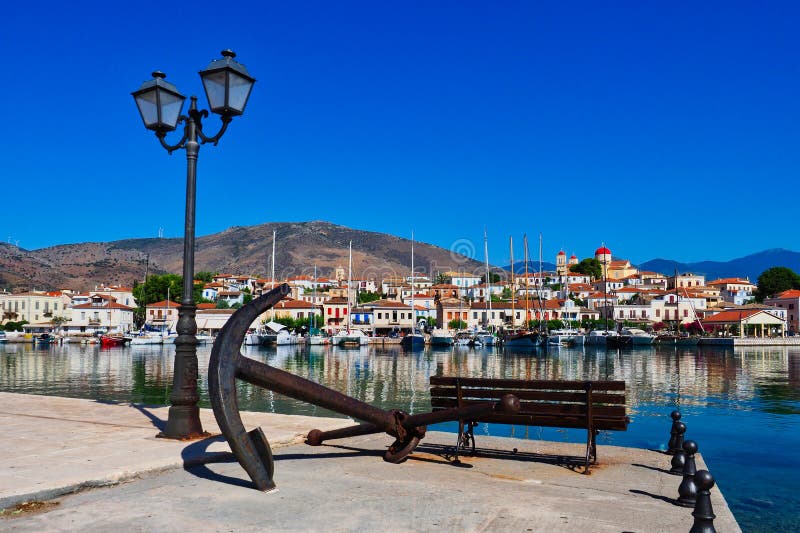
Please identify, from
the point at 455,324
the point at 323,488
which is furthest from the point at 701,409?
the point at 455,324

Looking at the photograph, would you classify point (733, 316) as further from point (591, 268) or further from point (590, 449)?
point (590, 449)

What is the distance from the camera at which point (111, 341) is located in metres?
83.1

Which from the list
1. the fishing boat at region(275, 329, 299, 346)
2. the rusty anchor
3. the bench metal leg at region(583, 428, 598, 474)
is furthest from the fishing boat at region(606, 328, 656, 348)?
the rusty anchor

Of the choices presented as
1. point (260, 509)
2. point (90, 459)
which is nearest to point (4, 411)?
point (90, 459)

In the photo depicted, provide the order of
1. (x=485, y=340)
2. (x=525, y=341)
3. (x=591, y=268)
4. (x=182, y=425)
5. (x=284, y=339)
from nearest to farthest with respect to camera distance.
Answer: (x=182, y=425)
(x=525, y=341)
(x=284, y=339)
(x=485, y=340)
(x=591, y=268)

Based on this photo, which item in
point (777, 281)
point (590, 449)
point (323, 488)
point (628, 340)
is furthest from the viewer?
point (777, 281)

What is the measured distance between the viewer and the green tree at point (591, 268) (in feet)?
552

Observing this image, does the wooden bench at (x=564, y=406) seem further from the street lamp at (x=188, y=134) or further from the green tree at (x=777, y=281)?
the green tree at (x=777, y=281)

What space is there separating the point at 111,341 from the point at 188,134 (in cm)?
8216

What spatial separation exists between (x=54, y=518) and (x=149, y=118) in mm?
5206

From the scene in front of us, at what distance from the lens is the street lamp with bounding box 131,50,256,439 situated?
7957 mm

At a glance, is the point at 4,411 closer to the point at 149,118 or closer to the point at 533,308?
the point at 149,118

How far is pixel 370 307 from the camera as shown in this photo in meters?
102

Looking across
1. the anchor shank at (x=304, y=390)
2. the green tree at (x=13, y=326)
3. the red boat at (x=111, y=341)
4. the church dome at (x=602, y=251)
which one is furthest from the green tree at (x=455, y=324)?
the anchor shank at (x=304, y=390)
